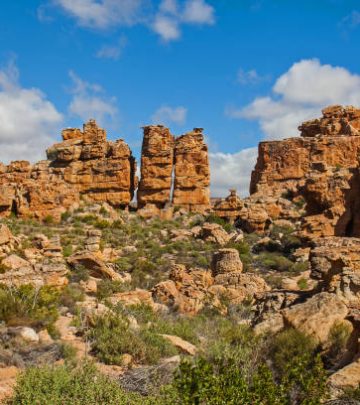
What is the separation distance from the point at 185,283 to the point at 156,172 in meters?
19.6

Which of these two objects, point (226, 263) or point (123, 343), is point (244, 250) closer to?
point (226, 263)

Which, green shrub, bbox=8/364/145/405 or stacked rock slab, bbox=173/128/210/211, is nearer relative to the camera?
green shrub, bbox=8/364/145/405

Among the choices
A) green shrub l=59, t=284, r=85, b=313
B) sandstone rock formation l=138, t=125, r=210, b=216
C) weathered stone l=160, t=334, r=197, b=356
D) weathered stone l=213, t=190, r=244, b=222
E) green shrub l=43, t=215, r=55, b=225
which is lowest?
weathered stone l=160, t=334, r=197, b=356

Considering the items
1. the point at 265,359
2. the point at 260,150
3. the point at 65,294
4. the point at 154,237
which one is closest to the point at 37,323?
the point at 65,294

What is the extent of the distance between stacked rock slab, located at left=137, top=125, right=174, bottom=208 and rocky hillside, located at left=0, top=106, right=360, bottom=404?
0.09m

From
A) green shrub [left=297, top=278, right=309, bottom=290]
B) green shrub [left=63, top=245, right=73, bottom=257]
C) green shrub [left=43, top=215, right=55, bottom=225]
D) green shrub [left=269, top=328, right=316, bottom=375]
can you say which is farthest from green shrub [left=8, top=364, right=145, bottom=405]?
green shrub [left=43, top=215, right=55, bottom=225]

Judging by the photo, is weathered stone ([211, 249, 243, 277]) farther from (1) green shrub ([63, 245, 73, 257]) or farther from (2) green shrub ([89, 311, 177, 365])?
(2) green shrub ([89, 311, 177, 365])

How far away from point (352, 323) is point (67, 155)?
28.6 meters

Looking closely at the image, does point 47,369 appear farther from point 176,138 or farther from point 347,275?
point 176,138

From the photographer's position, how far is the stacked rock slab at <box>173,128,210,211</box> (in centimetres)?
3541

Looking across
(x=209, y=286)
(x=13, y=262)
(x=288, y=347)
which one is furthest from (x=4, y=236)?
(x=288, y=347)

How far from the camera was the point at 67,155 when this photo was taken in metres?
33.9

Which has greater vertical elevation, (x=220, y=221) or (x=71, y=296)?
(x=220, y=221)

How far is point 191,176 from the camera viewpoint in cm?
3547
